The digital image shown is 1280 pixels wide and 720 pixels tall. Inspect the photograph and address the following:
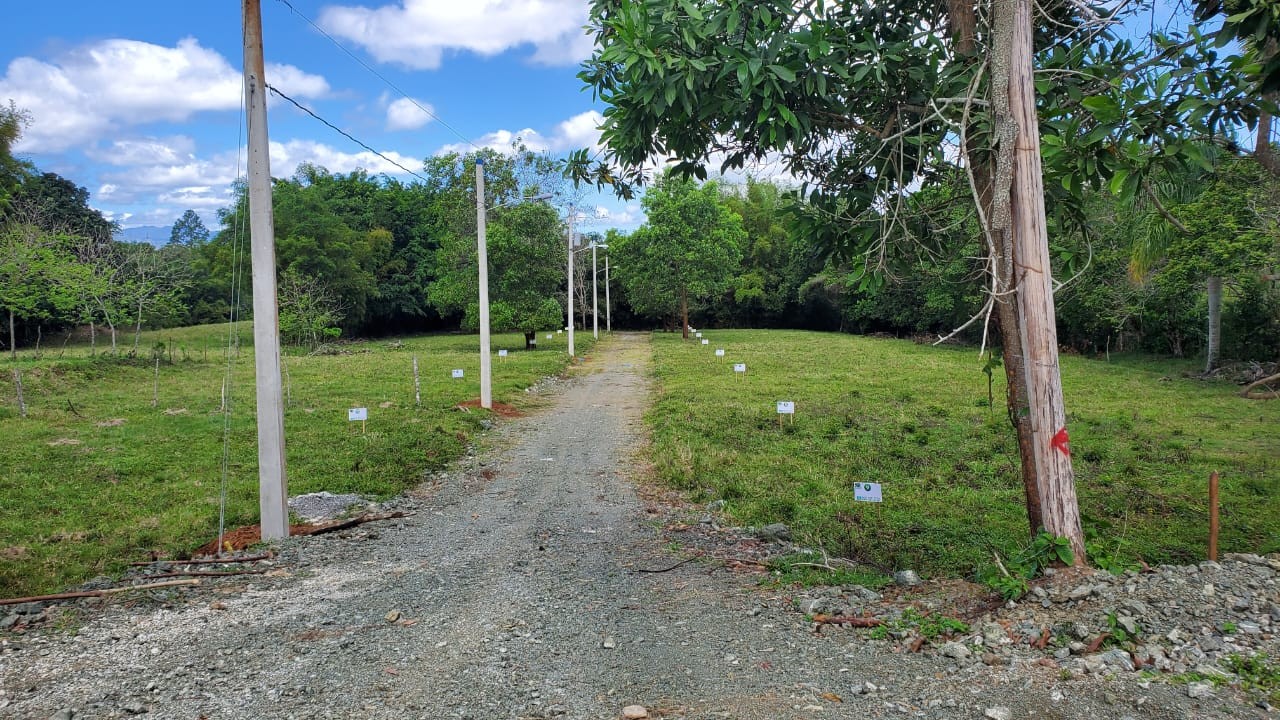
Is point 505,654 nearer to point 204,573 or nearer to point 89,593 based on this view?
point 204,573

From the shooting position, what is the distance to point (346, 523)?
709 centimetres

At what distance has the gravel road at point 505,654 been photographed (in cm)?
353

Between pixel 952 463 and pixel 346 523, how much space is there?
7.20 metres

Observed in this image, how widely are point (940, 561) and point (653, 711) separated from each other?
10.5ft

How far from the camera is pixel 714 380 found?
19469 mm

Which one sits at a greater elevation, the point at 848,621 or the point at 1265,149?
the point at 1265,149

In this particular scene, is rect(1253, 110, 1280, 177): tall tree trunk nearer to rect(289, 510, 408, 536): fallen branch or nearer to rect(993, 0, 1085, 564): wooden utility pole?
rect(993, 0, 1085, 564): wooden utility pole

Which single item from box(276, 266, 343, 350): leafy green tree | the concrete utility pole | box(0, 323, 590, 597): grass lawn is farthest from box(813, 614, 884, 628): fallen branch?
box(276, 266, 343, 350): leafy green tree

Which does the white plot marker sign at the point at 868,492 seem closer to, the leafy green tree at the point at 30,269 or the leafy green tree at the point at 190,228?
the leafy green tree at the point at 30,269

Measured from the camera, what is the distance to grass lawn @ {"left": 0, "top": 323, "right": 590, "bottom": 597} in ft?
21.3

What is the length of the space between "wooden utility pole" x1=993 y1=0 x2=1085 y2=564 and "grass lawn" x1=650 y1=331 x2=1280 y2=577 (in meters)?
0.45

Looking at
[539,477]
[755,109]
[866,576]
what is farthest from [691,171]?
[539,477]

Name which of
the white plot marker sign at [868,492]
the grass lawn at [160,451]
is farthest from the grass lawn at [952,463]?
the grass lawn at [160,451]

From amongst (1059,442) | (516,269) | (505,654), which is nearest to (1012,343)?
(1059,442)
